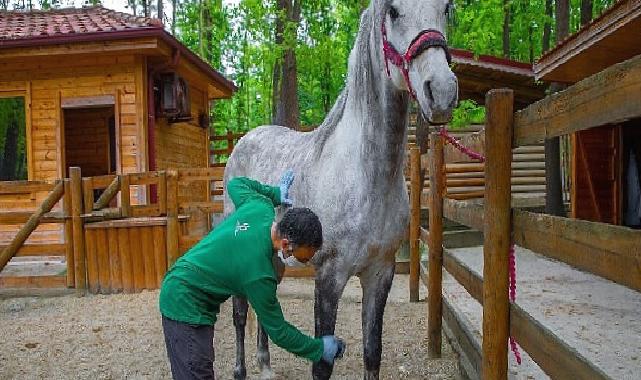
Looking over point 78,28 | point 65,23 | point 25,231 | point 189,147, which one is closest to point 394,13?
point 25,231

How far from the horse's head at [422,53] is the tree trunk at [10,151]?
72.3 ft

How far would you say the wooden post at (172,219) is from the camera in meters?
7.82

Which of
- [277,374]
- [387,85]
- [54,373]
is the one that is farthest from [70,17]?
[387,85]

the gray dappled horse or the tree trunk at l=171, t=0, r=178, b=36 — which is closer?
the gray dappled horse

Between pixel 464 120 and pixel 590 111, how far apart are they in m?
16.9

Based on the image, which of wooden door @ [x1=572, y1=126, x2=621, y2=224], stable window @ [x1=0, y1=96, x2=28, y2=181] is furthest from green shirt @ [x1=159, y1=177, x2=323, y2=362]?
stable window @ [x1=0, y1=96, x2=28, y2=181]

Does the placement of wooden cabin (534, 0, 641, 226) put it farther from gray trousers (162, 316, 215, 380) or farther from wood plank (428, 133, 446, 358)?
gray trousers (162, 316, 215, 380)

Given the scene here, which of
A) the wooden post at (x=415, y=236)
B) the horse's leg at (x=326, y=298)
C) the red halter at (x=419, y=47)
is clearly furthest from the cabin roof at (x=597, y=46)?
the horse's leg at (x=326, y=298)

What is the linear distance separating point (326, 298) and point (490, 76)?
11215 millimetres

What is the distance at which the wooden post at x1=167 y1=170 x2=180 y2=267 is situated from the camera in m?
7.82

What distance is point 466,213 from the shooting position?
12.5 feet

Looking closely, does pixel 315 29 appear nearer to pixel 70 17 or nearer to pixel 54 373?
pixel 70 17

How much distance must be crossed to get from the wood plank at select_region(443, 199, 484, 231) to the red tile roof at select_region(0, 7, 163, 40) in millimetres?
7260

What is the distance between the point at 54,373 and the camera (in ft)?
16.0
